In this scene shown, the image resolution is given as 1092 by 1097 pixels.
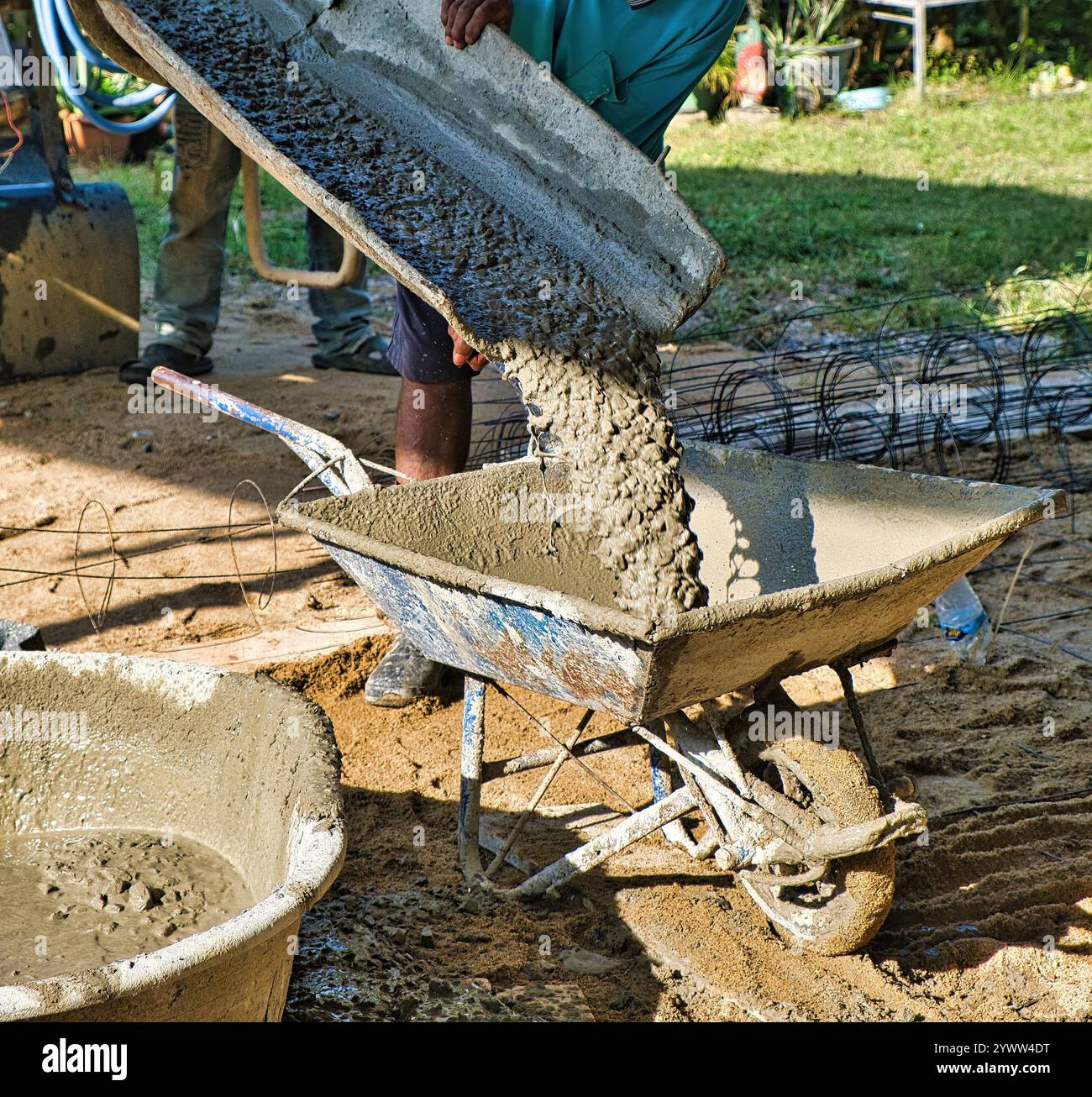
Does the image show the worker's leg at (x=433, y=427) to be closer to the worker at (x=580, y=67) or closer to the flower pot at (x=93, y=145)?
the worker at (x=580, y=67)

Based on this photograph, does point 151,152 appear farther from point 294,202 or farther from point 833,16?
point 833,16

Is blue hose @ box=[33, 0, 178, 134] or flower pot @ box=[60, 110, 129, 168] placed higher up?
blue hose @ box=[33, 0, 178, 134]

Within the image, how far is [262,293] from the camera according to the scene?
23.9ft

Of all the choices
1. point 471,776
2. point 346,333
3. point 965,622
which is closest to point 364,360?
point 346,333

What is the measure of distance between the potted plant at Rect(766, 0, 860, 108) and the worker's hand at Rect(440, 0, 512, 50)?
9.60 meters

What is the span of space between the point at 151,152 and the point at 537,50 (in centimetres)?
843

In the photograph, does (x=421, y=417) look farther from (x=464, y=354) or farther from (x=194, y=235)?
(x=194, y=235)

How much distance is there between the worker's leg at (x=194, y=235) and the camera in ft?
17.5

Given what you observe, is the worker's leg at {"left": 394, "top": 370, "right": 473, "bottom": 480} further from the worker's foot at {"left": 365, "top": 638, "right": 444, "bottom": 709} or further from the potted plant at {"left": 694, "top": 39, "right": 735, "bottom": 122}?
the potted plant at {"left": 694, "top": 39, "right": 735, "bottom": 122}

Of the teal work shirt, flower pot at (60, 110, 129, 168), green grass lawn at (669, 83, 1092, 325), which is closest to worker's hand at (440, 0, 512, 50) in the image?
the teal work shirt

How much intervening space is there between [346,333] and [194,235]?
820 millimetres

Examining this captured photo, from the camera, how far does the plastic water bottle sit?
138 inches

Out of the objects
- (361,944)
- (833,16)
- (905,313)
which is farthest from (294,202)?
(361,944)

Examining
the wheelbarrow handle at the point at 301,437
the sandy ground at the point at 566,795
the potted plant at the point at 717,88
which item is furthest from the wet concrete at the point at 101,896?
the potted plant at the point at 717,88
